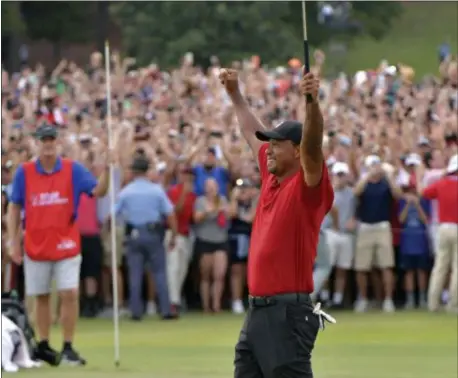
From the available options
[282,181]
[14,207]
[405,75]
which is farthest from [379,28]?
[282,181]

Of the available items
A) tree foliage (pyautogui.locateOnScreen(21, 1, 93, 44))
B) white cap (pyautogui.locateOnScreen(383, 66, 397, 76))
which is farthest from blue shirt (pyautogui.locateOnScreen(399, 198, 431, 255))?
tree foliage (pyautogui.locateOnScreen(21, 1, 93, 44))

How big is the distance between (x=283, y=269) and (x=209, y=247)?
13.7 meters

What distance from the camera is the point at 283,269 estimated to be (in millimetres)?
9969

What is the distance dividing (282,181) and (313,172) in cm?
48

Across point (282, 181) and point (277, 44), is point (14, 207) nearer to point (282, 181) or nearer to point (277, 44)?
point (282, 181)

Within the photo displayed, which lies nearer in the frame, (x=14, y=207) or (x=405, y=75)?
(x=14, y=207)

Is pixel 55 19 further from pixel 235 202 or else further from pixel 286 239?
pixel 286 239

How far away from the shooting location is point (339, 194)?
2392 centimetres

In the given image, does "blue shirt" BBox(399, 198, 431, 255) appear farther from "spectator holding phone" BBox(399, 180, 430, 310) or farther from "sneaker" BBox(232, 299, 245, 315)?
"sneaker" BBox(232, 299, 245, 315)

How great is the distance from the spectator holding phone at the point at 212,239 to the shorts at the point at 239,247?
0.74ft

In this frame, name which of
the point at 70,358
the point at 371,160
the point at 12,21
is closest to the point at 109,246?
the point at 371,160

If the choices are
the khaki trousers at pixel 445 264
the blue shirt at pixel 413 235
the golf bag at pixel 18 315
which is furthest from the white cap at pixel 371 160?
the golf bag at pixel 18 315

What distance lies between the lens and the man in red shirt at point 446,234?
22672mm

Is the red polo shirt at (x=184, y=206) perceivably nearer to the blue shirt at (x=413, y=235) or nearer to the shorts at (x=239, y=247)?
the shorts at (x=239, y=247)
